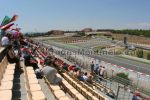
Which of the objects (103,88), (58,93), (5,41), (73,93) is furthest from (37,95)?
(103,88)

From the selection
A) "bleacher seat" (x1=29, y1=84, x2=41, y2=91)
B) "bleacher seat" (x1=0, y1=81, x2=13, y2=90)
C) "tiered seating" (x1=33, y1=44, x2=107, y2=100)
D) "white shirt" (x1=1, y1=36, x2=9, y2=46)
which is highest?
"white shirt" (x1=1, y1=36, x2=9, y2=46)

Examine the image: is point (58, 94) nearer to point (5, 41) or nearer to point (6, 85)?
point (6, 85)

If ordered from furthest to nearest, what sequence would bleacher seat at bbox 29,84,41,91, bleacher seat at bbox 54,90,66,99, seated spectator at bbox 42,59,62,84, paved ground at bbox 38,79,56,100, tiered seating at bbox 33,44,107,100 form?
seated spectator at bbox 42,59,62,84 → tiered seating at bbox 33,44,107,100 → paved ground at bbox 38,79,56,100 → bleacher seat at bbox 54,90,66,99 → bleacher seat at bbox 29,84,41,91

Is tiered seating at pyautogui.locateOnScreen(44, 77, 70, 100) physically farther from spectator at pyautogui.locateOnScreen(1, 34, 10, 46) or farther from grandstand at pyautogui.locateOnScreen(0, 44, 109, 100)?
spectator at pyautogui.locateOnScreen(1, 34, 10, 46)

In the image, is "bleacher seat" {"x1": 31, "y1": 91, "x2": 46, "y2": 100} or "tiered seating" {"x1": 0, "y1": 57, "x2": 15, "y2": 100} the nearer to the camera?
"tiered seating" {"x1": 0, "y1": 57, "x2": 15, "y2": 100}

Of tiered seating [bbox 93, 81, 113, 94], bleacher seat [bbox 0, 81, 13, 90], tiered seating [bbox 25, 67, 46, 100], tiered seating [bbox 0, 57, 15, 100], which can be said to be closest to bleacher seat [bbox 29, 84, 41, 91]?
tiered seating [bbox 25, 67, 46, 100]

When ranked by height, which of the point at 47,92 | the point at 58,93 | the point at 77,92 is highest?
the point at 58,93

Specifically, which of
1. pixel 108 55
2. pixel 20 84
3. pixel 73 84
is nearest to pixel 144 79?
pixel 73 84

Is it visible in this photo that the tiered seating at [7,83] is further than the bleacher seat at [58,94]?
No

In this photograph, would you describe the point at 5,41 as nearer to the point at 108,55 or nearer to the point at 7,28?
the point at 7,28

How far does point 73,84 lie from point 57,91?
123 inches

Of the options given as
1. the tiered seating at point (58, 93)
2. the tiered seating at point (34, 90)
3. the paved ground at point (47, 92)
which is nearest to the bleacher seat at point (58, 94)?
the tiered seating at point (58, 93)

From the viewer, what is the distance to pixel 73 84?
14438mm

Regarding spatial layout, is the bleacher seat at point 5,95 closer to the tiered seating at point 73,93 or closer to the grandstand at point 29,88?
the grandstand at point 29,88
